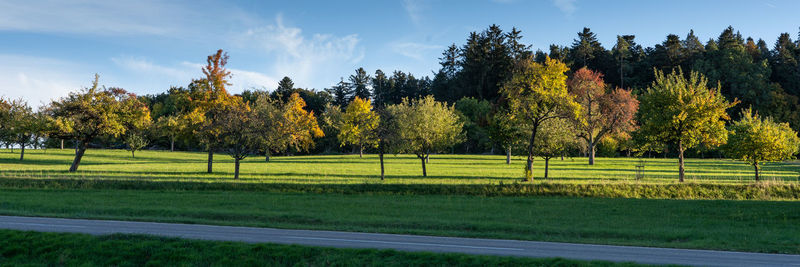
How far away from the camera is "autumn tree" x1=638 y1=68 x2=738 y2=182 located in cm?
3462

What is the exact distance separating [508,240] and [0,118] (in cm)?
7250

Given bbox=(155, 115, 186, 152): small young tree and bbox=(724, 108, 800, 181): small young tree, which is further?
bbox=(155, 115, 186, 152): small young tree

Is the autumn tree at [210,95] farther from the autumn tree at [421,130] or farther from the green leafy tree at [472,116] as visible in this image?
the green leafy tree at [472,116]

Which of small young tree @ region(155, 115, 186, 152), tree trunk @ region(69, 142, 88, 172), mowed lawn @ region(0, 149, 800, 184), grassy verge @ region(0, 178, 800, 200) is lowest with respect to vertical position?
grassy verge @ region(0, 178, 800, 200)

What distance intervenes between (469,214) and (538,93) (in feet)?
54.1

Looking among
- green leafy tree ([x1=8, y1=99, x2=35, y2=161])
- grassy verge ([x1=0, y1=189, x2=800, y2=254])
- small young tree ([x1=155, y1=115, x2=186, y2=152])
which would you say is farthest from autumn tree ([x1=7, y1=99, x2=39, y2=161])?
grassy verge ([x1=0, y1=189, x2=800, y2=254])

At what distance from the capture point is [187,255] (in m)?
13.2

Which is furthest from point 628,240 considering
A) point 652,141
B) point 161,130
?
point 161,130

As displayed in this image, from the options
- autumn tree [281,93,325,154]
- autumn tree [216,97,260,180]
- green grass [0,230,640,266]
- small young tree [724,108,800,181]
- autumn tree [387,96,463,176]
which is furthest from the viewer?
autumn tree [281,93,325,154]

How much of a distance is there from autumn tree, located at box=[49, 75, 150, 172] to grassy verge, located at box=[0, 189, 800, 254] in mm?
14540

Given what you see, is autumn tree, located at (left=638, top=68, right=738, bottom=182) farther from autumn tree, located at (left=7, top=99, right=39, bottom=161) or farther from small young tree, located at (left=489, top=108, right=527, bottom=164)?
autumn tree, located at (left=7, top=99, right=39, bottom=161)

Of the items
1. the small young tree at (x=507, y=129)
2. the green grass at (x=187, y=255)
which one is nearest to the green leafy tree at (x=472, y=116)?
the small young tree at (x=507, y=129)

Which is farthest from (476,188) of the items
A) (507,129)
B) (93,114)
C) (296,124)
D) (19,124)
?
(19,124)

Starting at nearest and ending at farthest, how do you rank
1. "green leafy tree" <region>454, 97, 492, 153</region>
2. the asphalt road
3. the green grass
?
1. the green grass
2. the asphalt road
3. "green leafy tree" <region>454, 97, 492, 153</region>
